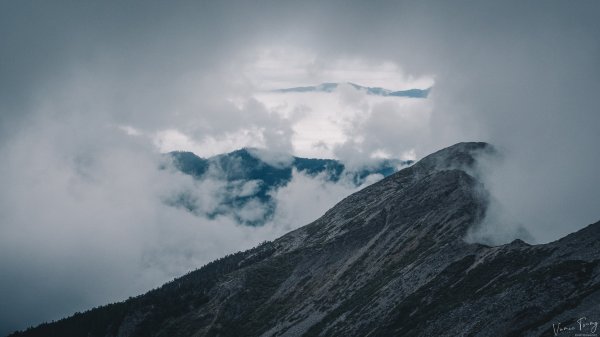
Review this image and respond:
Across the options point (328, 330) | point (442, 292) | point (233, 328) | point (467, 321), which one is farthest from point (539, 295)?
point (233, 328)

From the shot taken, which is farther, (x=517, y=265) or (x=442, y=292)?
(x=442, y=292)

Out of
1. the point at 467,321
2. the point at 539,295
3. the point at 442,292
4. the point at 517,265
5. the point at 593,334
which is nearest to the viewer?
the point at 593,334

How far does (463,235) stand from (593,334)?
91345mm

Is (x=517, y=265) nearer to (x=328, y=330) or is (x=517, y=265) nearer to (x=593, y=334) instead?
(x=593, y=334)

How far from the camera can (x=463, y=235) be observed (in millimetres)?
157000
